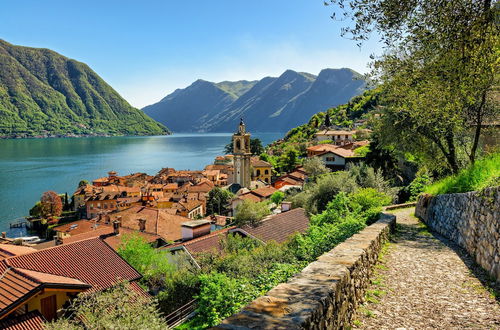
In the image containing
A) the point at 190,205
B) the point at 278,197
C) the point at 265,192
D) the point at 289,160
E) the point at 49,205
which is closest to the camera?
the point at 278,197

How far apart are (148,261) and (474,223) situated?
18164 mm

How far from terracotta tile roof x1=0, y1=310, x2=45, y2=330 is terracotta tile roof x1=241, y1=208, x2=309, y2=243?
10.2m

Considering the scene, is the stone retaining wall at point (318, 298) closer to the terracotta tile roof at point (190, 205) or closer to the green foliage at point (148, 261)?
the green foliage at point (148, 261)

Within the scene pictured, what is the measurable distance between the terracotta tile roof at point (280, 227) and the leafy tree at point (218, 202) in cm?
3283

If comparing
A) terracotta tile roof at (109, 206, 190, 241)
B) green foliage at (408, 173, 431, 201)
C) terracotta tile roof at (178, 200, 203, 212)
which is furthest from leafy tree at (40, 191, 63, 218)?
green foliage at (408, 173, 431, 201)

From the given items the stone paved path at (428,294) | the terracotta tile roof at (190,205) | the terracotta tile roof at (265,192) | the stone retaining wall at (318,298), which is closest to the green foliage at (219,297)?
the stone paved path at (428,294)

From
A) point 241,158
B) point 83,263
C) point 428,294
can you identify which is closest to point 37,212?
point 241,158

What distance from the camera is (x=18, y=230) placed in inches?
2165

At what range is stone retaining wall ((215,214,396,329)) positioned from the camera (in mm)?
3109

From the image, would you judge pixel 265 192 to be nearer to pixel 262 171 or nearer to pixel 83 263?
pixel 262 171

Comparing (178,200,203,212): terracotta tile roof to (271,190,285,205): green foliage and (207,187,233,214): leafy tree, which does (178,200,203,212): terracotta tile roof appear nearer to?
(207,187,233,214): leafy tree

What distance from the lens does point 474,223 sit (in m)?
7.08

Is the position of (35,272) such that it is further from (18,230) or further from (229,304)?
(18,230)

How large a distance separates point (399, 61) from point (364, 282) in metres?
7.40
